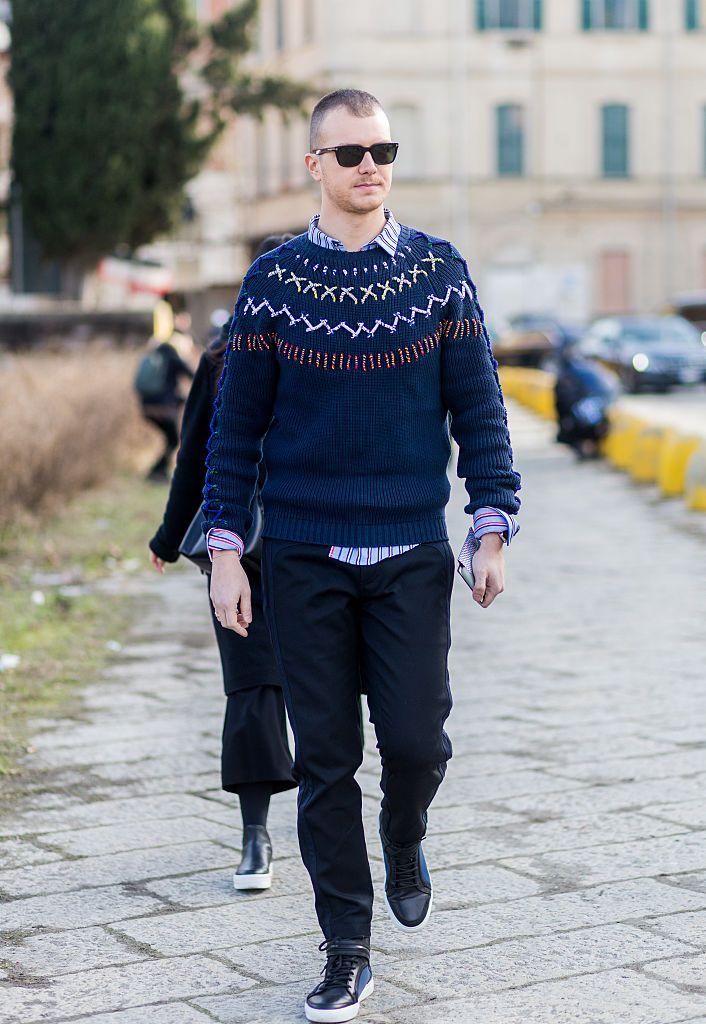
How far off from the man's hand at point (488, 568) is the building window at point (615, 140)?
50.1 m

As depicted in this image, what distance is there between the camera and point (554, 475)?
18.3m

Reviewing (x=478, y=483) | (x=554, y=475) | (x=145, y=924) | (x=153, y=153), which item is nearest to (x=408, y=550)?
(x=478, y=483)

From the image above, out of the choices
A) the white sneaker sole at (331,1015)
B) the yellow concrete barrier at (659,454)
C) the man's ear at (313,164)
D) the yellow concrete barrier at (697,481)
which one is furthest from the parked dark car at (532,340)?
the white sneaker sole at (331,1015)

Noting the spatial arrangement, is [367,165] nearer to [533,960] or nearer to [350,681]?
[350,681]

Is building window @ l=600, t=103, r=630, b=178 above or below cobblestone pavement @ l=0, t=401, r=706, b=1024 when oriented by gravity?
above

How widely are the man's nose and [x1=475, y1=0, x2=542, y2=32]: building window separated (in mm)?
49834

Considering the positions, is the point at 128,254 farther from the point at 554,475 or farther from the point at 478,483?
the point at 478,483

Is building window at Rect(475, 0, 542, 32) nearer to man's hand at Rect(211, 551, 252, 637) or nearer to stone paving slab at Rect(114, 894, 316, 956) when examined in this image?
stone paving slab at Rect(114, 894, 316, 956)

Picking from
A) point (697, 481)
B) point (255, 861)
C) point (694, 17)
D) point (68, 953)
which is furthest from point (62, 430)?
point (694, 17)

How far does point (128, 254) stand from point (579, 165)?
20719 mm

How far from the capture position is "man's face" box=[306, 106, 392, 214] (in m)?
3.92

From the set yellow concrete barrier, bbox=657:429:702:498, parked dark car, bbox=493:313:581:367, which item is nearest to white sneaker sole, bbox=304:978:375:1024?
yellow concrete barrier, bbox=657:429:702:498

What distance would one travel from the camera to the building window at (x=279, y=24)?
53.7 metres

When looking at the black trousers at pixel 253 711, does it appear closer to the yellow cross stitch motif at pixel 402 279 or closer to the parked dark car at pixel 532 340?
the yellow cross stitch motif at pixel 402 279
